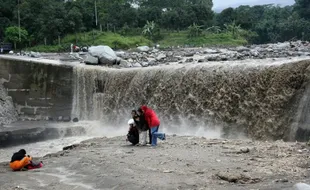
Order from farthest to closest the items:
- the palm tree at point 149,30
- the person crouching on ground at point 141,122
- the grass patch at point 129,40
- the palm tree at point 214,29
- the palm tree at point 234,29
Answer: the palm tree at point 214,29
the palm tree at point 149,30
the palm tree at point 234,29
the grass patch at point 129,40
the person crouching on ground at point 141,122

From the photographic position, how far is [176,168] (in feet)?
28.0

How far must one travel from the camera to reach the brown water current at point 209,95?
1233cm

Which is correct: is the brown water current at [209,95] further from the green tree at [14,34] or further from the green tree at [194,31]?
the green tree at [194,31]

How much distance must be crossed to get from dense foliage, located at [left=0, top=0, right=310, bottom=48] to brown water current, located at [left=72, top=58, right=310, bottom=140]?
31264mm

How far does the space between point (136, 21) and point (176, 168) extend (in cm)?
5069

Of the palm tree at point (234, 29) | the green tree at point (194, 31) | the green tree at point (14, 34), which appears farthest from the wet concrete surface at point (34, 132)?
the palm tree at point (234, 29)

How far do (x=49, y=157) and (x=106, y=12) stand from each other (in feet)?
165

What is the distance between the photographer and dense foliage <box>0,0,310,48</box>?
4928 centimetres

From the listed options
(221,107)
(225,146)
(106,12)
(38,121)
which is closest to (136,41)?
(106,12)

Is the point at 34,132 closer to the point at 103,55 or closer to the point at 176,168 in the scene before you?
the point at 103,55

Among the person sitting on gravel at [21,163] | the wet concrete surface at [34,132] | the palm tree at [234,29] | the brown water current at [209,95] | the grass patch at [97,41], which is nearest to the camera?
the person sitting on gravel at [21,163]

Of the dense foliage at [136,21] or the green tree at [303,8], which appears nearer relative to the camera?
the dense foliage at [136,21]

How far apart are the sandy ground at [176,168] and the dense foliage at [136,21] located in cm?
3962

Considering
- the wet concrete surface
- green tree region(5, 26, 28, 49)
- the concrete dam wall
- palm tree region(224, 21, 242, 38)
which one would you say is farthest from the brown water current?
palm tree region(224, 21, 242, 38)
